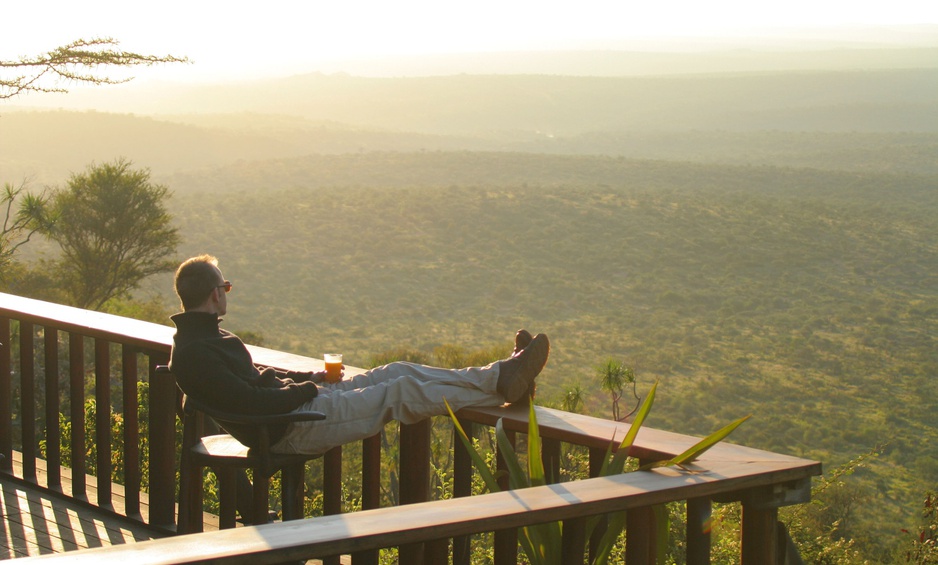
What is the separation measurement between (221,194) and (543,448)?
165ft

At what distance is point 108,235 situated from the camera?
2522 cm

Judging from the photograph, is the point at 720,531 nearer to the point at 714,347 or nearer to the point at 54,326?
the point at 54,326

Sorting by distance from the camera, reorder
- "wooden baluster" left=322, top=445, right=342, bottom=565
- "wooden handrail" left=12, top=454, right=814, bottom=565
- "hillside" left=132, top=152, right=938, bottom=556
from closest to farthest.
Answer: "wooden handrail" left=12, top=454, right=814, bottom=565 → "wooden baluster" left=322, top=445, right=342, bottom=565 → "hillside" left=132, top=152, right=938, bottom=556

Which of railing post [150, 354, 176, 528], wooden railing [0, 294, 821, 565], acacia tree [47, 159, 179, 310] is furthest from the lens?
acacia tree [47, 159, 179, 310]

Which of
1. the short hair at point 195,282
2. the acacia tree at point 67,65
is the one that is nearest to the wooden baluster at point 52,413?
the short hair at point 195,282

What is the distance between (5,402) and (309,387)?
1.69 metres

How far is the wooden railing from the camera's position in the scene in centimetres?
133

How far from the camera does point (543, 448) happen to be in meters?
1.98

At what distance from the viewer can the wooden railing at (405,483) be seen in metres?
1.33

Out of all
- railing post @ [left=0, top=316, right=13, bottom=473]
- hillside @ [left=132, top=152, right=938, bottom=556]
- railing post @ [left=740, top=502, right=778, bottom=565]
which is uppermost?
railing post @ [left=740, top=502, right=778, bottom=565]

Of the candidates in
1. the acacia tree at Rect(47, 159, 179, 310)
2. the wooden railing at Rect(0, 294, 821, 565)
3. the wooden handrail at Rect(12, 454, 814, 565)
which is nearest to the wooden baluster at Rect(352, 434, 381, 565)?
the wooden railing at Rect(0, 294, 821, 565)

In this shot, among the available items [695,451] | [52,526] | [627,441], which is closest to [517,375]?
[627,441]

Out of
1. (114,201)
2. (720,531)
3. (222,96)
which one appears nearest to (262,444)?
(720,531)

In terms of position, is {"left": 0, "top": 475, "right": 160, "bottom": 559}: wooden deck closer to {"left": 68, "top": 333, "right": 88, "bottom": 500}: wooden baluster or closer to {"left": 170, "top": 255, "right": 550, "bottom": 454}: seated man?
{"left": 68, "top": 333, "right": 88, "bottom": 500}: wooden baluster
